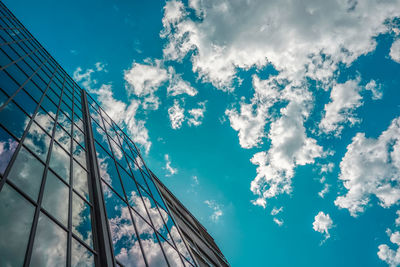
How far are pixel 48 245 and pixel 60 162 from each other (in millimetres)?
3632

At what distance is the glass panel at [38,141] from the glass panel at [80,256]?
2968 mm

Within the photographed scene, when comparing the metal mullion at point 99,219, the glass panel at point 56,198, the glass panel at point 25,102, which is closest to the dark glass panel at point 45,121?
the glass panel at point 25,102

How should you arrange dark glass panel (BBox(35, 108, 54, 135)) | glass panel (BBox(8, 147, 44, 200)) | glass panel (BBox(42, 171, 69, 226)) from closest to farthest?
glass panel (BBox(8, 147, 44, 200))
glass panel (BBox(42, 171, 69, 226))
dark glass panel (BBox(35, 108, 54, 135))

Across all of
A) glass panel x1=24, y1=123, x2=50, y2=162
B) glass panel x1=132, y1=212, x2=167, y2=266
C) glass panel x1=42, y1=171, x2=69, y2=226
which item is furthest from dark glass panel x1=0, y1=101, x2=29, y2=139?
glass panel x1=132, y1=212, x2=167, y2=266

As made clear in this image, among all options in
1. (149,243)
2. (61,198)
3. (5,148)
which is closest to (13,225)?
(61,198)

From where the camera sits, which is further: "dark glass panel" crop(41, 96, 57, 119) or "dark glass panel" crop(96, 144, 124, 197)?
"dark glass panel" crop(41, 96, 57, 119)

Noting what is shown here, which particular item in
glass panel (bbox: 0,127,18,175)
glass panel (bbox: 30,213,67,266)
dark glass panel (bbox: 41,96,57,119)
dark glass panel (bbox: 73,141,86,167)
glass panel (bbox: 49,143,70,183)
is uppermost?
dark glass panel (bbox: 41,96,57,119)

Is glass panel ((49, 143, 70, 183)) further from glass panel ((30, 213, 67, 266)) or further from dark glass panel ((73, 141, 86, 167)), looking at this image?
glass panel ((30, 213, 67, 266))

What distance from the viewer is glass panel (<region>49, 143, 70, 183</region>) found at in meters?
7.26

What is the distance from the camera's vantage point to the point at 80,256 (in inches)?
209

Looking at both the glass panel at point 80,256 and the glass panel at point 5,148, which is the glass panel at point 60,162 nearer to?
the glass panel at point 5,148

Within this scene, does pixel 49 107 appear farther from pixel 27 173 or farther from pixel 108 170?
pixel 27 173

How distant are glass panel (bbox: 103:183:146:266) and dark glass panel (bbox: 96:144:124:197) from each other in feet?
2.59

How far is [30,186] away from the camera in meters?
5.53
